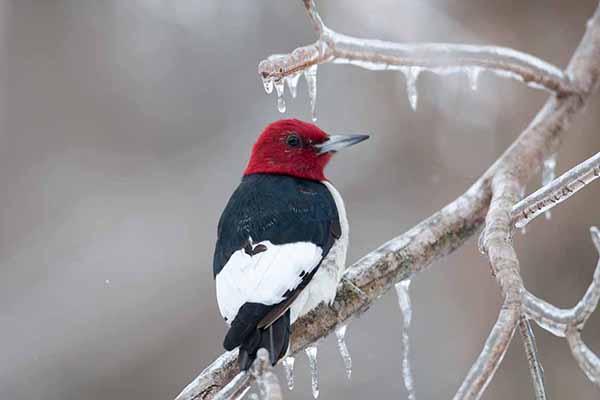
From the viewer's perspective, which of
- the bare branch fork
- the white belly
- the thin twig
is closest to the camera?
the thin twig

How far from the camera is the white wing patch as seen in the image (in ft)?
9.72

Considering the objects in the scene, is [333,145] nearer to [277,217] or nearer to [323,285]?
[277,217]

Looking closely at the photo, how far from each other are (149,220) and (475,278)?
209cm

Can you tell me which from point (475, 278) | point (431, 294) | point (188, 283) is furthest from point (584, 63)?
point (188, 283)

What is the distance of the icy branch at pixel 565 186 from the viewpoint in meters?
2.61

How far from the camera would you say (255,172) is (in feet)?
12.9

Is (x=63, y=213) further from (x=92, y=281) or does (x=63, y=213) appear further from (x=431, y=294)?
(x=431, y=294)

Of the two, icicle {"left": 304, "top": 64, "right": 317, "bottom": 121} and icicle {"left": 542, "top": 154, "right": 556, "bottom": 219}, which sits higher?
icicle {"left": 304, "top": 64, "right": 317, "bottom": 121}

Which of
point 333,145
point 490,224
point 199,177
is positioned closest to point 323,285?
point 490,224

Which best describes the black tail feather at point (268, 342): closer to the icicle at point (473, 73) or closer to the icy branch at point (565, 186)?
the icy branch at point (565, 186)

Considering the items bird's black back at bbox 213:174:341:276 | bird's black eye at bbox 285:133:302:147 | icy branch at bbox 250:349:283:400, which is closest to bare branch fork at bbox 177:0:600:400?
bird's black back at bbox 213:174:341:276

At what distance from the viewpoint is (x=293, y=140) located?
3.93 m

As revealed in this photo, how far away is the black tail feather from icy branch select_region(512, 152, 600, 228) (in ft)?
2.88

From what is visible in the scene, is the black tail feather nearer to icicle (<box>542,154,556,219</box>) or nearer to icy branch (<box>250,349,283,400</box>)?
icy branch (<box>250,349,283,400</box>)
